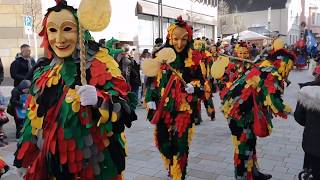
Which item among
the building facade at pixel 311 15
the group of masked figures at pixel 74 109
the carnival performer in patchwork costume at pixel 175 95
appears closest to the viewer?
the group of masked figures at pixel 74 109

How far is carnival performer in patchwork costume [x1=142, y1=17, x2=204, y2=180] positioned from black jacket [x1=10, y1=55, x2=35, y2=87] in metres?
3.69

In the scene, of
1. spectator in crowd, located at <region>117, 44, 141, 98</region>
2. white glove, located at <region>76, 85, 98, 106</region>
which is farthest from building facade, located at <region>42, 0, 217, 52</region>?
white glove, located at <region>76, 85, 98, 106</region>

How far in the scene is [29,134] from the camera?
281 cm

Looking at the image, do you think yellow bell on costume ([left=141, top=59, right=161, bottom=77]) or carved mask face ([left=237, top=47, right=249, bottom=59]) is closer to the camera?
yellow bell on costume ([left=141, top=59, right=161, bottom=77])

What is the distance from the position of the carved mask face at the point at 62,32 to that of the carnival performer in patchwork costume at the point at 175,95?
2142 mm

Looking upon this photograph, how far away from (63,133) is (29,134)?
35 centimetres

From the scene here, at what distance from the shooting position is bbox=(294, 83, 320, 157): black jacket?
3.13m

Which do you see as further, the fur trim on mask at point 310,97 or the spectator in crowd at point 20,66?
the spectator in crowd at point 20,66

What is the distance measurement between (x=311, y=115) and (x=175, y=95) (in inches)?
75.4

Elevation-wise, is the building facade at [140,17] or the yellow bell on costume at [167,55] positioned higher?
the building facade at [140,17]

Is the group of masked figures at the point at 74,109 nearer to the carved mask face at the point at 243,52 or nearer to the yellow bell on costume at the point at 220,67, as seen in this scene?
Result: the yellow bell on costume at the point at 220,67

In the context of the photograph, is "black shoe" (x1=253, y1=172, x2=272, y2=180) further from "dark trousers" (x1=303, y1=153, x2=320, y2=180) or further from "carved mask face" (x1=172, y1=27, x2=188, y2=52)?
"carved mask face" (x1=172, y1=27, x2=188, y2=52)

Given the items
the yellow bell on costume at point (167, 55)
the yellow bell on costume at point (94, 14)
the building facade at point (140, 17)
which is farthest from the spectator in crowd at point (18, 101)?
the building facade at point (140, 17)

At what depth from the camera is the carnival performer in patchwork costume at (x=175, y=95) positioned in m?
4.70
